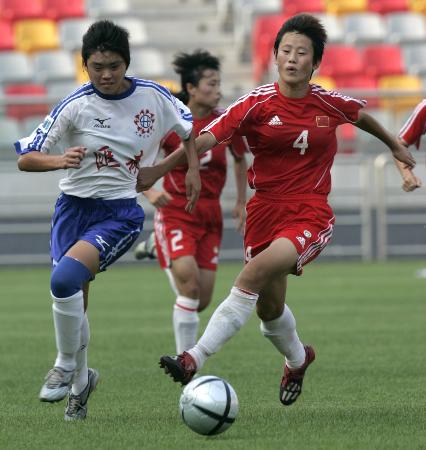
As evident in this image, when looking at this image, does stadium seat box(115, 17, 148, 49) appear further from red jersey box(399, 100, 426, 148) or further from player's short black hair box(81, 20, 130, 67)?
player's short black hair box(81, 20, 130, 67)

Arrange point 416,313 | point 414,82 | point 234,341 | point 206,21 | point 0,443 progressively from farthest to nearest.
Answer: point 206,21 < point 414,82 < point 416,313 < point 234,341 < point 0,443

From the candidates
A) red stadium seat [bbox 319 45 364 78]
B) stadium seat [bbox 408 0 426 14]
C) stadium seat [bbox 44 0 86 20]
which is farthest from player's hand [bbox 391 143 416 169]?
stadium seat [bbox 408 0 426 14]

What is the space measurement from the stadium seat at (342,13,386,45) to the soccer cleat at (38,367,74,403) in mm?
17102

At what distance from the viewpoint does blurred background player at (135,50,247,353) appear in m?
9.23

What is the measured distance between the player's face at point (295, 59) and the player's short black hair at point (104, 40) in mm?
907

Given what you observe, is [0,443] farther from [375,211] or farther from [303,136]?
[375,211]

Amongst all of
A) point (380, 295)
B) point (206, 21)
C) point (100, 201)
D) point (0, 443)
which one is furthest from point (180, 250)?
point (206, 21)

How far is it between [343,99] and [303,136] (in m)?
0.36

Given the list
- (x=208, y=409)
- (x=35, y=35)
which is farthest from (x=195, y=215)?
(x=35, y=35)

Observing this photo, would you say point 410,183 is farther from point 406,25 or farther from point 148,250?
point 406,25

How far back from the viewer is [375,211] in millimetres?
19844

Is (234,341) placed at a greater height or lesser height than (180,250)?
lesser

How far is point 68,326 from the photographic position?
6707 mm

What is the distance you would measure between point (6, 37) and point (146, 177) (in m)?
15.7
